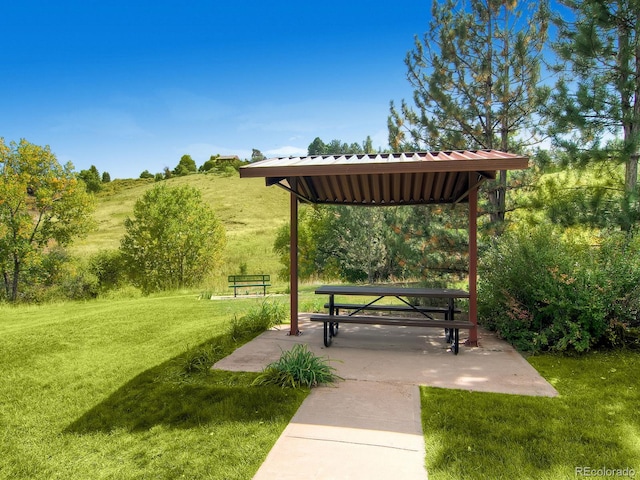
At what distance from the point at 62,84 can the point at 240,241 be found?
16.6 meters

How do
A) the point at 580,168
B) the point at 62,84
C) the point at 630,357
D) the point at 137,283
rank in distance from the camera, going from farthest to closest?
1. the point at 62,84
2. the point at 137,283
3. the point at 580,168
4. the point at 630,357

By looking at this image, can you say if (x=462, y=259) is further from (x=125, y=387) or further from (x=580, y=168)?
(x=125, y=387)

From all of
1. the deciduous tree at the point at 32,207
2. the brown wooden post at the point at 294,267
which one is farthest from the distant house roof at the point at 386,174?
the deciduous tree at the point at 32,207

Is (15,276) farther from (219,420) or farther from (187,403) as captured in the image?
(219,420)

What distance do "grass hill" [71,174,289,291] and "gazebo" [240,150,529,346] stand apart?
12863 millimetres

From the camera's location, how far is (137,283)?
70.4ft

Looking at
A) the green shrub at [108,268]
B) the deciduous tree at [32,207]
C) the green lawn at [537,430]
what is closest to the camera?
the green lawn at [537,430]

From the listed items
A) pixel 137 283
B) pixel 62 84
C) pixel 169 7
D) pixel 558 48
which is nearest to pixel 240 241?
pixel 137 283

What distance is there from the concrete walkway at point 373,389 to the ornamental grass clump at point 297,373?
0.14 meters

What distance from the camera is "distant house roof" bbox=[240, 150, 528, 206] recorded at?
409 cm

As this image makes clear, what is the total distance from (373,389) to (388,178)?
317cm

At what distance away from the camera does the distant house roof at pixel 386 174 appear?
13.4 ft

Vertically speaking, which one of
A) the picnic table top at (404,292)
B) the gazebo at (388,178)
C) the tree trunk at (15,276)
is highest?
the gazebo at (388,178)

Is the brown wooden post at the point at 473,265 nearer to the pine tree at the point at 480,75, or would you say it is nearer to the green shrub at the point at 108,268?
the pine tree at the point at 480,75
